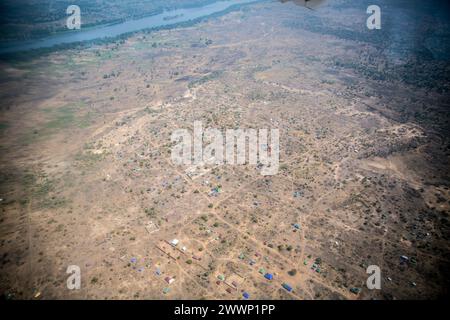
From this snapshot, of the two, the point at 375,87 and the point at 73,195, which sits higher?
the point at 375,87

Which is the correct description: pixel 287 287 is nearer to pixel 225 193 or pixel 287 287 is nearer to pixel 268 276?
pixel 268 276

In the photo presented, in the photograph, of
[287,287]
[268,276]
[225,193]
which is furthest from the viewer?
[225,193]

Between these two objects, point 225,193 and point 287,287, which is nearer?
point 287,287

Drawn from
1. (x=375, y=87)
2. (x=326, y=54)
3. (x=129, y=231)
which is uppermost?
(x=326, y=54)

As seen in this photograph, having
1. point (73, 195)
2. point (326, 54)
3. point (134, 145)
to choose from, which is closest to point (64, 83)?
point (134, 145)

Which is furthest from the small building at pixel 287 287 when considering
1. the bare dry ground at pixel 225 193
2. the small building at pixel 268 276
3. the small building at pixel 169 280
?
the small building at pixel 169 280

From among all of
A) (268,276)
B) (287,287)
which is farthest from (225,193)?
(287,287)

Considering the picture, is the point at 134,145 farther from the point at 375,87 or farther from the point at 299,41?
the point at 299,41

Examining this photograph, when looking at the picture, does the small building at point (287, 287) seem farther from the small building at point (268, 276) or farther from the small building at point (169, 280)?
the small building at point (169, 280)
